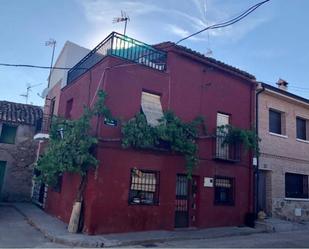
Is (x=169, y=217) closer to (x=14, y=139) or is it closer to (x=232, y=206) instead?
(x=232, y=206)

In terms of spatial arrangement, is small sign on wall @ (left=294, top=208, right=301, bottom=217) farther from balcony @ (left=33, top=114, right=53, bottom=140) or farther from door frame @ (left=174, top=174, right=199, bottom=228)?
balcony @ (left=33, top=114, right=53, bottom=140)

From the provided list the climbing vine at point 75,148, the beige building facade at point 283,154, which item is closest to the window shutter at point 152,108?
the climbing vine at point 75,148

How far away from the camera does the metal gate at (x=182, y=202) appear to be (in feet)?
41.9

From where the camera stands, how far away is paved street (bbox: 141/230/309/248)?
1017 centimetres

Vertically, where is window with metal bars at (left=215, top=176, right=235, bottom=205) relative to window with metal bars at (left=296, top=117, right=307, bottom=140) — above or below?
below

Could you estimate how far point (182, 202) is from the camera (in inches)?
509

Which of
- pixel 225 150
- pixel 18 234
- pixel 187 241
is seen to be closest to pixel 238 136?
pixel 225 150

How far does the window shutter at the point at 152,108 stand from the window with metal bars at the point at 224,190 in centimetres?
395

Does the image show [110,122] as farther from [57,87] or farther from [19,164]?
[19,164]

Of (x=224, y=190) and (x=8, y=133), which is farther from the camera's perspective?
(x=8, y=133)

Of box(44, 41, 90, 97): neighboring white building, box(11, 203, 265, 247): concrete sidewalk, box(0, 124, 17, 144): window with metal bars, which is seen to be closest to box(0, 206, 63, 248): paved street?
box(11, 203, 265, 247): concrete sidewalk

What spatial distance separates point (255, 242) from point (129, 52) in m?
8.07

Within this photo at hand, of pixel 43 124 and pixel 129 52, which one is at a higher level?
pixel 129 52

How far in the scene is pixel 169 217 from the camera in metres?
12.1
